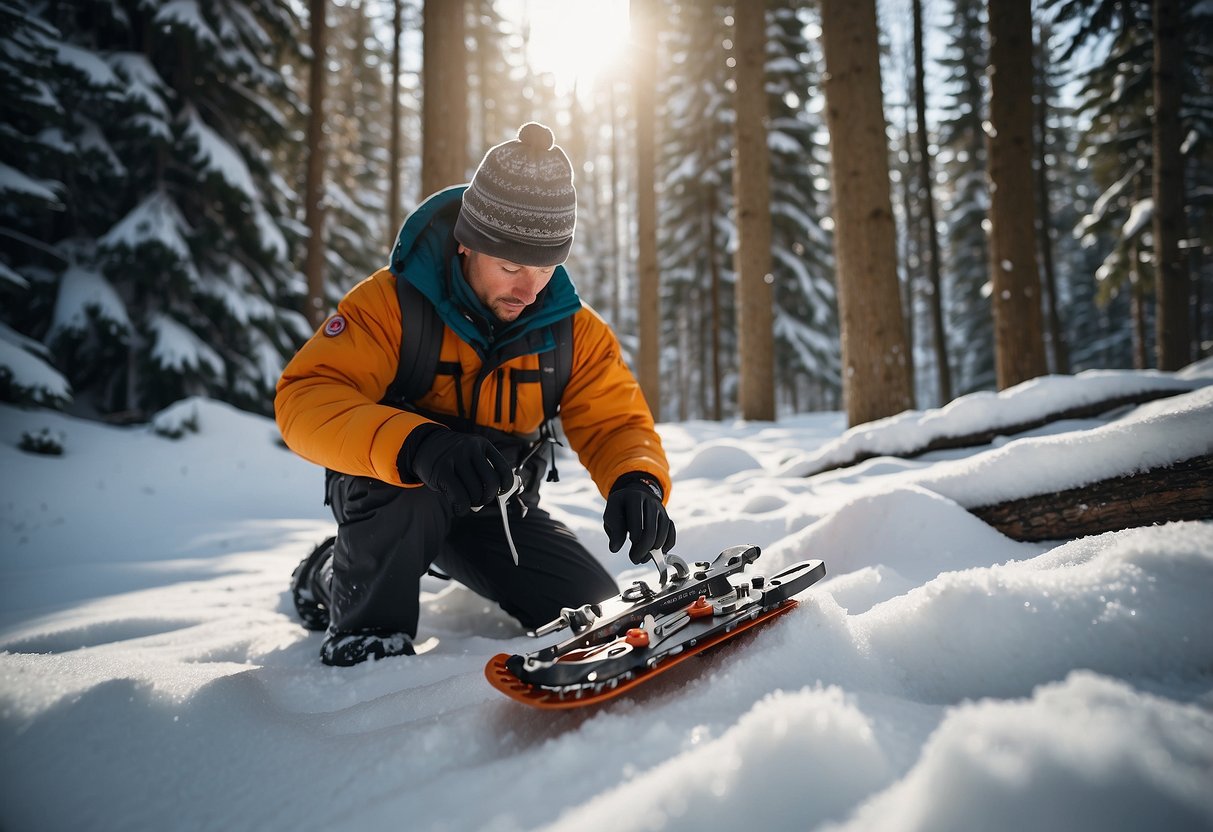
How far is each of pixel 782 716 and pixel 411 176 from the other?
3369cm

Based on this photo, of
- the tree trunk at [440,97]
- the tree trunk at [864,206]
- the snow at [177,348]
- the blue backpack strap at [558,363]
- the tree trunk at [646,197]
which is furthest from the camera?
the tree trunk at [646,197]

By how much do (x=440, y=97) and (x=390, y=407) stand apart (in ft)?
22.1

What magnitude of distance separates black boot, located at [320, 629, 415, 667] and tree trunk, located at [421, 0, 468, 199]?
6280mm

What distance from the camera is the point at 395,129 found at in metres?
13.6

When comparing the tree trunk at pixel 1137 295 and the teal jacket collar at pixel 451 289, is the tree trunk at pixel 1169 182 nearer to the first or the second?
the tree trunk at pixel 1137 295

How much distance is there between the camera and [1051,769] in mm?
850

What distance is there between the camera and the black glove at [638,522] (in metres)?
1.90

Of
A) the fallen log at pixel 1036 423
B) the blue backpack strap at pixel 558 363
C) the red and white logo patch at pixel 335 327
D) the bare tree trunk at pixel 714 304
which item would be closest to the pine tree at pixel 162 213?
the red and white logo patch at pixel 335 327

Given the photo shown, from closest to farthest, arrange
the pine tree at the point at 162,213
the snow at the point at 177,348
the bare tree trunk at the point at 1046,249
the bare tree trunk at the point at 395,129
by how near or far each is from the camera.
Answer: the pine tree at the point at 162,213, the snow at the point at 177,348, the bare tree trunk at the point at 395,129, the bare tree trunk at the point at 1046,249

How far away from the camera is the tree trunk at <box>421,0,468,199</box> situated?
7.20 meters

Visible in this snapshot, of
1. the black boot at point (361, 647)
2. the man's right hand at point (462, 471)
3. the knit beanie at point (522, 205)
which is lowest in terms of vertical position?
the black boot at point (361, 647)

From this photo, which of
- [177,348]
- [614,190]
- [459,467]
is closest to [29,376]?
[177,348]

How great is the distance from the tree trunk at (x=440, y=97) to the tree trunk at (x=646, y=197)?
4.85 meters

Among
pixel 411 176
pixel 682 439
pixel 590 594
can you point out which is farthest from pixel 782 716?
pixel 411 176
